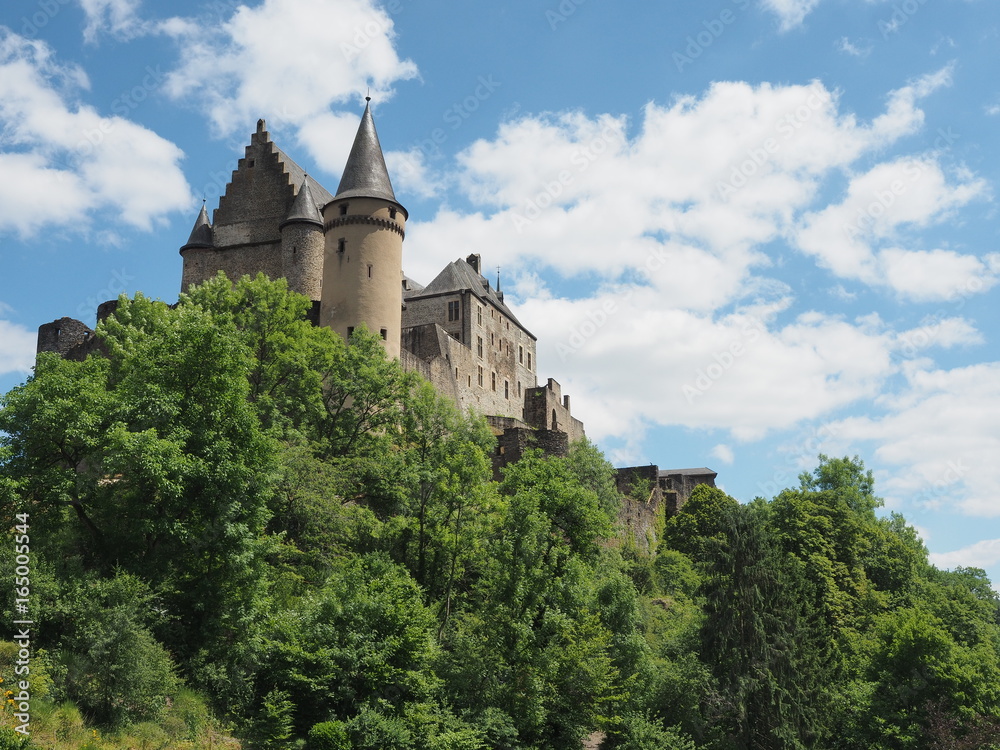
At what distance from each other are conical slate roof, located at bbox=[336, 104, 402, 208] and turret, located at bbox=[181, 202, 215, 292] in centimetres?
890

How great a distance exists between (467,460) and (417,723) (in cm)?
1050

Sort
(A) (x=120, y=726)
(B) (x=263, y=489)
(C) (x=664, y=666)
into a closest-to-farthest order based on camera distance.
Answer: (A) (x=120, y=726) < (B) (x=263, y=489) < (C) (x=664, y=666)

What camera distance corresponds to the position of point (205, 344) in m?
24.5

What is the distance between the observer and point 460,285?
66500 millimetres

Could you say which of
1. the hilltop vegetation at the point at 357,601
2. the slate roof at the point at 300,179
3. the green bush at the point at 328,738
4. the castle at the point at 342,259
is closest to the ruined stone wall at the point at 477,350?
the castle at the point at 342,259

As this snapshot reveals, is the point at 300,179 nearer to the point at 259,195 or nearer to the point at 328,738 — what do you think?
the point at 259,195

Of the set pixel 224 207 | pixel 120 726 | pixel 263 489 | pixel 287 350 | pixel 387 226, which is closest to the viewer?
pixel 120 726

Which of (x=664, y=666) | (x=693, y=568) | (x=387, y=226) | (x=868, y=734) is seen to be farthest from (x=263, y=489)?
(x=693, y=568)

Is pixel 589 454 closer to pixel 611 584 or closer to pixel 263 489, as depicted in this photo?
pixel 611 584

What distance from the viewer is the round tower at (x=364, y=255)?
4331cm

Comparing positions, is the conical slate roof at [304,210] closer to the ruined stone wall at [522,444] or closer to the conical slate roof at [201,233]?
the conical slate roof at [201,233]

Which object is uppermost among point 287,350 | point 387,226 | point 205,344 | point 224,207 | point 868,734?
point 224,207

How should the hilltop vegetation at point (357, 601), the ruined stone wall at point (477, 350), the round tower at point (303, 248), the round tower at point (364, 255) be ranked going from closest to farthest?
1. the hilltop vegetation at point (357, 601)
2. the round tower at point (364, 255)
3. the round tower at point (303, 248)
4. the ruined stone wall at point (477, 350)

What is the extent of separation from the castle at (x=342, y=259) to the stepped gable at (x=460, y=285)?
2601 millimetres
